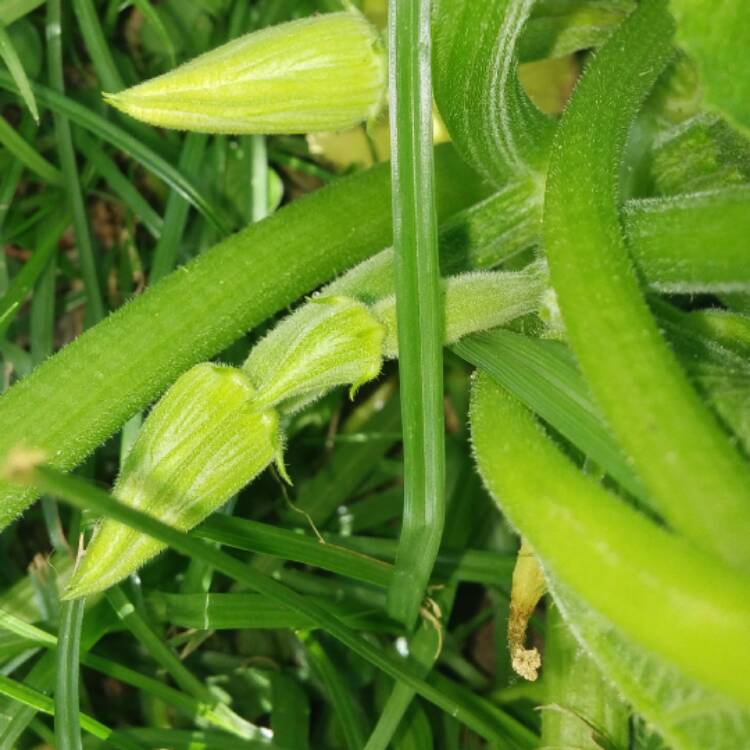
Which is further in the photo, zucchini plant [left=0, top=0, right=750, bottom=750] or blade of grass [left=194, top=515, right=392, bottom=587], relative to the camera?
blade of grass [left=194, top=515, right=392, bottom=587]

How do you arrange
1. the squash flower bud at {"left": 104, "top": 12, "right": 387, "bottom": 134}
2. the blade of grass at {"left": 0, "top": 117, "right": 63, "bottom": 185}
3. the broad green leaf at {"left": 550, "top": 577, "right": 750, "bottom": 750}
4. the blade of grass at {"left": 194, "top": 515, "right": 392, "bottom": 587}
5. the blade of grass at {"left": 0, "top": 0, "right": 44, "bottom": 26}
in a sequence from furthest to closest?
the blade of grass at {"left": 0, "top": 117, "right": 63, "bottom": 185}
the blade of grass at {"left": 0, "top": 0, "right": 44, "bottom": 26}
the blade of grass at {"left": 194, "top": 515, "right": 392, "bottom": 587}
the squash flower bud at {"left": 104, "top": 12, "right": 387, "bottom": 134}
the broad green leaf at {"left": 550, "top": 577, "right": 750, "bottom": 750}

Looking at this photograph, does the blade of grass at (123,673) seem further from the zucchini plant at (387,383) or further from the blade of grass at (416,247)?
the blade of grass at (416,247)

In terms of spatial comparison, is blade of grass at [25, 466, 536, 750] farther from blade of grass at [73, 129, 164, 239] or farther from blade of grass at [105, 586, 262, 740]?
blade of grass at [73, 129, 164, 239]

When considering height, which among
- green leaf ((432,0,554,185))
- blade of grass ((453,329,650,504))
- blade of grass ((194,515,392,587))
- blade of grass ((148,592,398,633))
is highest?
green leaf ((432,0,554,185))

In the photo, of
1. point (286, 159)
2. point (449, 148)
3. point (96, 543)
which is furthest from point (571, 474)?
point (286, 159)

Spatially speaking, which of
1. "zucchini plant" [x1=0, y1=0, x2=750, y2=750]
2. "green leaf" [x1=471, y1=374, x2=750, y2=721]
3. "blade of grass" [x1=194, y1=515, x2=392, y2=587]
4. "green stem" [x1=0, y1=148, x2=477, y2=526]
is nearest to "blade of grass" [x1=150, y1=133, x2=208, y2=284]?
"zucchini plant" [x1=0, y1=0, x2=750, y2=750]

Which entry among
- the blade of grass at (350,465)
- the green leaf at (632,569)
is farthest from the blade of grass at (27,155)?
the green leaf at (632,569)

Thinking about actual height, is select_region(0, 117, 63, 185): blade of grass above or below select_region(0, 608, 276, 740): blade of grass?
above

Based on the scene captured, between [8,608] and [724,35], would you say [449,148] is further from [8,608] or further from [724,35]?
[8,608]
